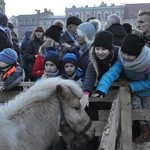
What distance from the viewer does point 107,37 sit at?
408 centimetres

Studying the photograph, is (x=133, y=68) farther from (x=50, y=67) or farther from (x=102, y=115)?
(x=50, y=67)

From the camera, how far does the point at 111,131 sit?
11.3ft

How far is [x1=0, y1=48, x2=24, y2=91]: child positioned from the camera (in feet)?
14.7

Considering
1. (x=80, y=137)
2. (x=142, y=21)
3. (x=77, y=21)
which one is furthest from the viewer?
(x=77, y=21)

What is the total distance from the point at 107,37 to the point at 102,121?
3.44 ft

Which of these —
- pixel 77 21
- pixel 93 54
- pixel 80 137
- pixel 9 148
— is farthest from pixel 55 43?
pixel 9 148

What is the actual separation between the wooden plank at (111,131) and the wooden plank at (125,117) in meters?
0.08

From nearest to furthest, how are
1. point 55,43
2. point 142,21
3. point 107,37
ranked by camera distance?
point 107,37
point 142,21
point 55,43

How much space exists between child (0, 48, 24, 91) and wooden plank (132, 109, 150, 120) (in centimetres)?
147

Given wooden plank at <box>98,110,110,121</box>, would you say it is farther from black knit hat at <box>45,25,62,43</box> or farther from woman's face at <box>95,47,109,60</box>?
black knit hat at <box>45,25,62,43</box>

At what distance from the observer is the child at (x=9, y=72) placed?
447 cm

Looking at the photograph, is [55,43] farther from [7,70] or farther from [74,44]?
[7,70]

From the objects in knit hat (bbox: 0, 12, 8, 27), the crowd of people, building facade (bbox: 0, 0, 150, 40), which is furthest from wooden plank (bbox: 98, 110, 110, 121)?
building facade (bbox: 0, 0, 150, 40)

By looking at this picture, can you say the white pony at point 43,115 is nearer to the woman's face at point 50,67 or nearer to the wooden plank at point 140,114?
the wooden plank at point 140,114
